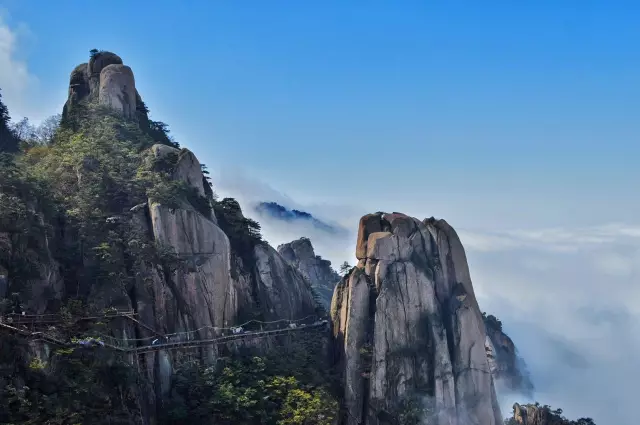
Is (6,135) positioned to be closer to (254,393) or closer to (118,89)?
(118,89)

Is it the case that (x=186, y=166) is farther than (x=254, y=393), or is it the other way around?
(x=186, y=166)

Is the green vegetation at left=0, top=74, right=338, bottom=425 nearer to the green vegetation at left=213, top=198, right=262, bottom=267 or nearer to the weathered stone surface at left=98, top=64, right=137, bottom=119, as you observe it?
the green vegetation at left=213, top=198, right=262, bottom=267

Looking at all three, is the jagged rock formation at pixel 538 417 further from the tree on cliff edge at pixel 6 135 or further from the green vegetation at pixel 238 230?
the tree on cliff edge at pixel 6 135

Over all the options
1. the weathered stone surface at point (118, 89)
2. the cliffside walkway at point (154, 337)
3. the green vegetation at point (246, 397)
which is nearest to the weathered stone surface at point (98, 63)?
the weathered stone surface at point (118, 89)

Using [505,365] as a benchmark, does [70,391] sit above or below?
above

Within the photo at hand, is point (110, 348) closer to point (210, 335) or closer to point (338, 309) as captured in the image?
point (210, 335)

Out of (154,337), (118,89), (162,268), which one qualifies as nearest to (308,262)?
(118,89)
